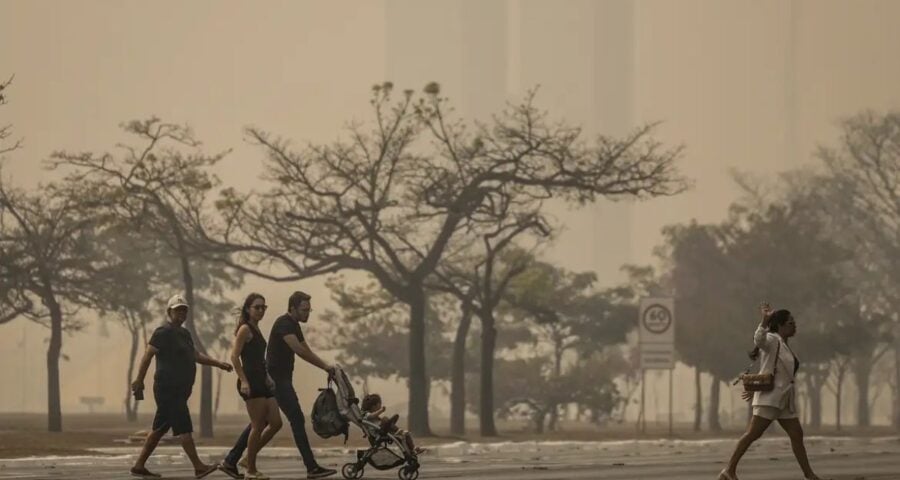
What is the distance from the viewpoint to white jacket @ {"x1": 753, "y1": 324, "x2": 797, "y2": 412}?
19.4 m

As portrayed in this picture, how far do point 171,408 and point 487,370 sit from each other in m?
34.2

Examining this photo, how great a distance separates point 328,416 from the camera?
68.5 ft

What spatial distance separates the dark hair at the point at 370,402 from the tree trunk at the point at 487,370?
1283 inches

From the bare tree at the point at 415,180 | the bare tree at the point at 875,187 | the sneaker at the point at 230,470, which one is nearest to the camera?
the sneaker at the point at 230,470

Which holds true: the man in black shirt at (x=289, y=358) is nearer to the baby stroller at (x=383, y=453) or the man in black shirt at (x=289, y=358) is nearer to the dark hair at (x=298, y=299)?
the dark hair at (x=298, y=299)

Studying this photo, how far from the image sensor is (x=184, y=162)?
5488cm

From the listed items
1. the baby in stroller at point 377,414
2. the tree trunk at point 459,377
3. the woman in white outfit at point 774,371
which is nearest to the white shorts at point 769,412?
the woman in white outfit at point 774,371

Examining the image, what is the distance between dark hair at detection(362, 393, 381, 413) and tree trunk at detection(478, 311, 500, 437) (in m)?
32.6

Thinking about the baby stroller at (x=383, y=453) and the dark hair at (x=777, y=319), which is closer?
the dark hair at (x=777, y=319)

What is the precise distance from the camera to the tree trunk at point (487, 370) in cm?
5438

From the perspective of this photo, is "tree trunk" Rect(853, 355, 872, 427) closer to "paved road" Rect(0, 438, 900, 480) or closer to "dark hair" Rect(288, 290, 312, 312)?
"paved road" Rect(0, 438, 900, 480)

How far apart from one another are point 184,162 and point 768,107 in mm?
127347

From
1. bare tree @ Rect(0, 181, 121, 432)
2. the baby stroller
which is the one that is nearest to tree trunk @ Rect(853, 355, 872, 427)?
bare tree @ Rect(0, 181, 121, 432)

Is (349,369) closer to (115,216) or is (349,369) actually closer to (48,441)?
(115,216)
